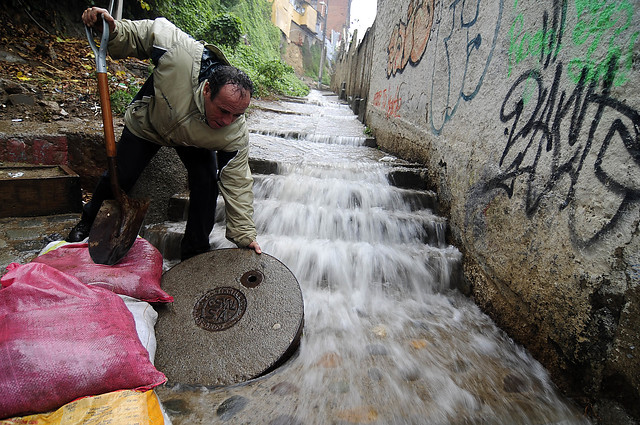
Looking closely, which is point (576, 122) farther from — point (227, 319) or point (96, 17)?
point (96, 17)

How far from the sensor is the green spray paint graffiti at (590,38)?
1.44 meters

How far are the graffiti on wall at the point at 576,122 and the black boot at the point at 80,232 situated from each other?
3.12m

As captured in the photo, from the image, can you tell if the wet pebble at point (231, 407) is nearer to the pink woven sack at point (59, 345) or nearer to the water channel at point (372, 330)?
the water channel at point (372, 330)

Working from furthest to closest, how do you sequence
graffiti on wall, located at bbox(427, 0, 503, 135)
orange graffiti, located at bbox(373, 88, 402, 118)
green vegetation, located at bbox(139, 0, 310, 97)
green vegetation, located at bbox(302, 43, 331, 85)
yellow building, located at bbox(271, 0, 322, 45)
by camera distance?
green vegetation, located at bbox(302, 43, 331, 85)
yellow building, located at bbox(271, 0, 322, 45)
green vegetation, located at bbox(139, 0, 310, 97)
orange graffiti, located at bbox(373, 88, 402, 118)
graffiti on wall, located at bbox(427, 0, 503, 135)

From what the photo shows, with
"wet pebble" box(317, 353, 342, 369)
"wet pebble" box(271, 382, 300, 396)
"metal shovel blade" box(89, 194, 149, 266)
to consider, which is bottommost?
"wet pebble" box(317, 353, 342, 369)

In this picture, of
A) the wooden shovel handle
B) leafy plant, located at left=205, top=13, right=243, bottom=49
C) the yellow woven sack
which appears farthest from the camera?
leafy plant, located at left=205, top=13, right=243, bottom=49

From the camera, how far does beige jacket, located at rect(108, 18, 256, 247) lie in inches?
75.9

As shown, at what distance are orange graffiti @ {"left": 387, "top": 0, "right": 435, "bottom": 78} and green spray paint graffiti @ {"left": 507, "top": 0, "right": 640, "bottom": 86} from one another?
2.22 metres

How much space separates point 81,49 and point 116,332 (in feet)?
21.7

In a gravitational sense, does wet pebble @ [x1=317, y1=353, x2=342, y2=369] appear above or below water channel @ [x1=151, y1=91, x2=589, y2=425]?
below

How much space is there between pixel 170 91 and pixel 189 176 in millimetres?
618

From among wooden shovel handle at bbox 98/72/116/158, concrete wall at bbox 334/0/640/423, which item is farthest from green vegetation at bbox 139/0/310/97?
concrete wall at bbox 334/0/640/423

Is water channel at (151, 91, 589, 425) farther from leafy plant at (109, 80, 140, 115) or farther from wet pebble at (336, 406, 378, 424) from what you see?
leafy plant at (109, 80, 140, 115)

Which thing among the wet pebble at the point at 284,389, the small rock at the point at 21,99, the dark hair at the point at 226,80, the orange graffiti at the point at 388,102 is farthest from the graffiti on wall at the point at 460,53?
the small rock at the point at 21,99
